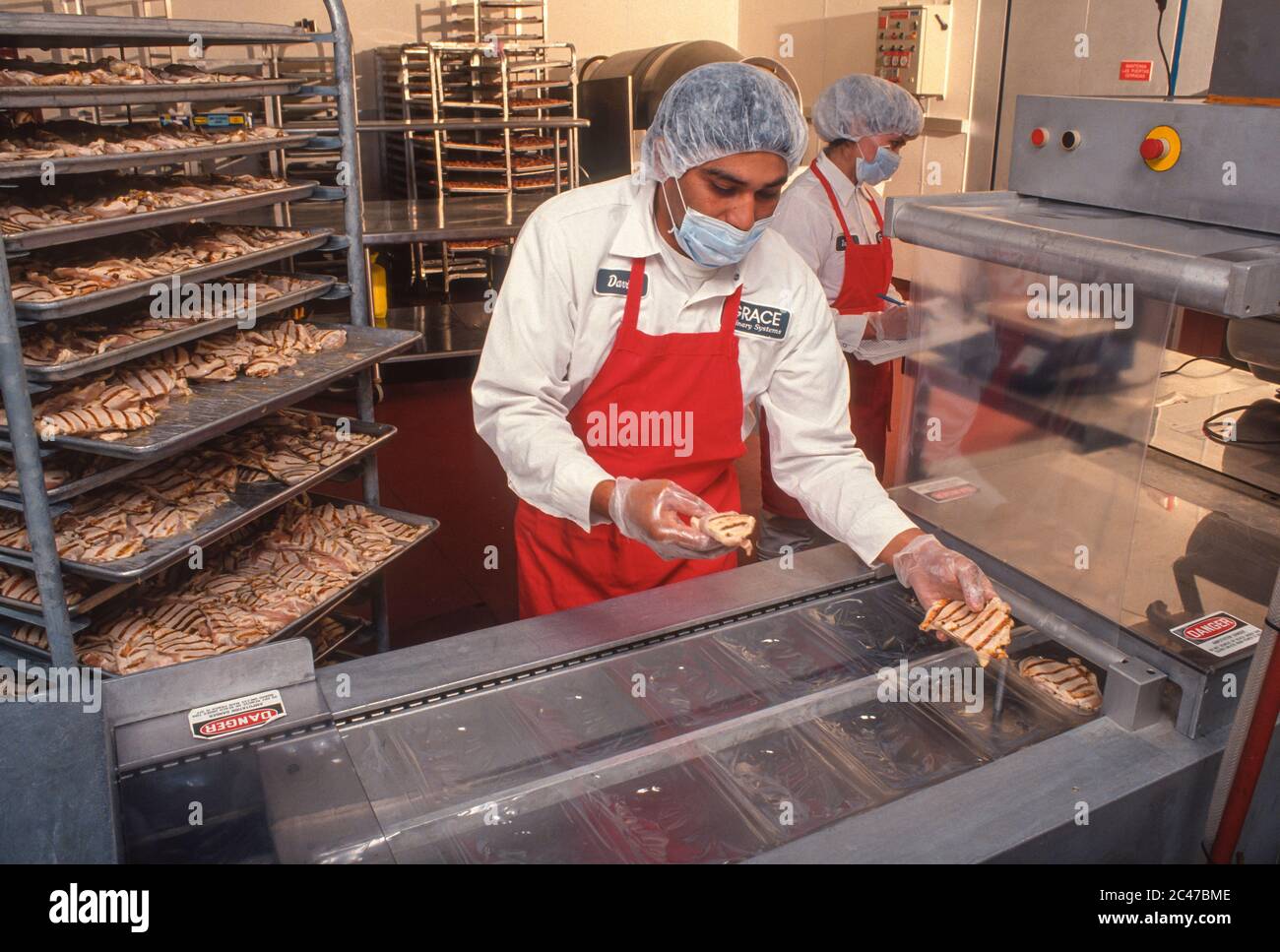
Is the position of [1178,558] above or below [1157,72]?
below

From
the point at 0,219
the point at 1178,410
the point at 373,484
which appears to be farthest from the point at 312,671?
the point at 1178,410

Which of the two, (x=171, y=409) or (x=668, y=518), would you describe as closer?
(x=668, y=518)

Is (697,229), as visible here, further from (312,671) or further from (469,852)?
(469,852)

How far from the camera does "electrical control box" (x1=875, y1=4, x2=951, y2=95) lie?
7164 millimetres

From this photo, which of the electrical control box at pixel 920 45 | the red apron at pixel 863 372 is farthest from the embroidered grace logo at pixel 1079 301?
the electrical control box at pixel 920 45

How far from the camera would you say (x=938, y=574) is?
1652 millimetres

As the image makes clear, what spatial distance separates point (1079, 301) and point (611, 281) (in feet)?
2.86

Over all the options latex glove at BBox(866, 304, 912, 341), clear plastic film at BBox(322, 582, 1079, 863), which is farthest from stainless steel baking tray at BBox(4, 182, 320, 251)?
latex glove at BBox(866, 304, 912, 341)

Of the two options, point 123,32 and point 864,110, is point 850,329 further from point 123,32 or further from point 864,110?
point 123,32

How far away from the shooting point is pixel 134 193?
230cm

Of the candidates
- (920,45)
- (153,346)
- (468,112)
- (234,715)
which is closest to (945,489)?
(234,715)

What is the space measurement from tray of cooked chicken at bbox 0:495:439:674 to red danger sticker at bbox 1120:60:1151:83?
16.9 feet

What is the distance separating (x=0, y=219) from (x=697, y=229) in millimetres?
1316

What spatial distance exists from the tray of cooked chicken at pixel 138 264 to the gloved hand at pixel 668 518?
1129 millimetres
